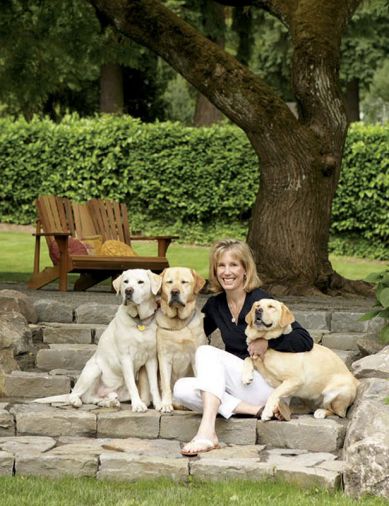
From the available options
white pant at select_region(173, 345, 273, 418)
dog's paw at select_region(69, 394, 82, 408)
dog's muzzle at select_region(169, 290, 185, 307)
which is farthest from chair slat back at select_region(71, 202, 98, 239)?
white pant at select_region(173, 345, 273, 418)

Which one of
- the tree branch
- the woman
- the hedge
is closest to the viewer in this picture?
the woman

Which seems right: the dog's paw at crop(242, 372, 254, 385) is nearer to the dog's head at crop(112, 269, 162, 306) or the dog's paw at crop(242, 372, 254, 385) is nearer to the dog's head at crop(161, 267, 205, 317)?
the dog's head at crop(161, 267, 205, 317)

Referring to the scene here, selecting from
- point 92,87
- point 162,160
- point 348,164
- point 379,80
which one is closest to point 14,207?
point 162,160

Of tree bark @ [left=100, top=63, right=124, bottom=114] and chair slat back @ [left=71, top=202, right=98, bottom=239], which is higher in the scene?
tree bark @ [left=100, top=63, right=124, bottom=114]

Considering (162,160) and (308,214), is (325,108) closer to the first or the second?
(308,214)

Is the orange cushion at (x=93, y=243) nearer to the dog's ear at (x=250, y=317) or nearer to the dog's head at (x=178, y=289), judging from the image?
the dog's head at (x=178, y=289)

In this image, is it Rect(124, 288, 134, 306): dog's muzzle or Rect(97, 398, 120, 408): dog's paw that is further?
Rect(97, 398, 120, 408): dog's paw

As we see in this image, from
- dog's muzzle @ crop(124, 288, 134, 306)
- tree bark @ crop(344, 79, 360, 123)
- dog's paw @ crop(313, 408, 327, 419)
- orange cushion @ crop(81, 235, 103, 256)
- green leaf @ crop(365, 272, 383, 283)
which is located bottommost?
dog's paw @ crop(313, 408, 327, 419)

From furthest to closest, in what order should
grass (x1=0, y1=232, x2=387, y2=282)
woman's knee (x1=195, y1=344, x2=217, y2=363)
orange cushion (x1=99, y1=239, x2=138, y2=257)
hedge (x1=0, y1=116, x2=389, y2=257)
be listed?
hedge (x1=0, y1=116, x2=389, y2=257), grass (x1=0, y1=232, x2=387, y2=282), orange cushion (x1=99, y1=239, x2=138, y2=257), woman's knee (x1=195, y1=344, x2=217, y2=363)

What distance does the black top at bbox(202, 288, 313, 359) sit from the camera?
19.6 ft

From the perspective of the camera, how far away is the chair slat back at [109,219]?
37.0ft

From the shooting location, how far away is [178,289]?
242 inches

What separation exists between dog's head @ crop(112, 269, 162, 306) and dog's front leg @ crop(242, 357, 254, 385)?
73 centimetres

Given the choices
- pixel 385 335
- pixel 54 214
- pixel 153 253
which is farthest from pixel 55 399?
pixel 153 253
